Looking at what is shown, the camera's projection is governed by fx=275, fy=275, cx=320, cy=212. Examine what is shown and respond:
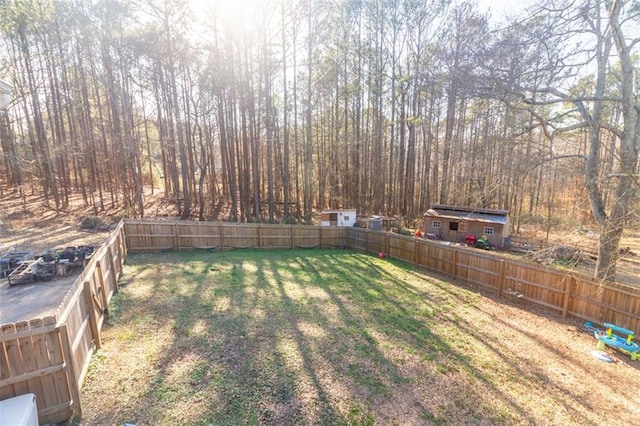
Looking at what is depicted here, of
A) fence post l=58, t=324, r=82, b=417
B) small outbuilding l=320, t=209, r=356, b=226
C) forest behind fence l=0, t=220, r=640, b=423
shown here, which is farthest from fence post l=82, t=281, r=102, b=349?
small outbuilding l=320, t=209, r=356, b=226

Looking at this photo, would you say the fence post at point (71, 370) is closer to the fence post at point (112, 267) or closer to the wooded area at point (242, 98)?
the fence post at point (112, 267)

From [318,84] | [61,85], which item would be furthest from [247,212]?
[61,85]

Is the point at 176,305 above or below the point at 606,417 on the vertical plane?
above

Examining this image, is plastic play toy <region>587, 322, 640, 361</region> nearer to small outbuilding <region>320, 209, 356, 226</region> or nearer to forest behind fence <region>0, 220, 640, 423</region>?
forest behind fence <region>0, 220, 640, 423</region>

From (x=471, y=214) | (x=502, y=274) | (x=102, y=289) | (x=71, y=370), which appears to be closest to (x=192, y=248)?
(x=102, y=289)

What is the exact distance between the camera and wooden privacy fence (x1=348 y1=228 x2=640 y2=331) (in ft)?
20.6

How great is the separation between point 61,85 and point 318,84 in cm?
1528

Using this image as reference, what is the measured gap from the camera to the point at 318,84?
62.2 feet

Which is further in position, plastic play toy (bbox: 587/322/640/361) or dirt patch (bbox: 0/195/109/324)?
dirt patch (bbox: 0/195/109/324)

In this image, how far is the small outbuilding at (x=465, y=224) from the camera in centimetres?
1585

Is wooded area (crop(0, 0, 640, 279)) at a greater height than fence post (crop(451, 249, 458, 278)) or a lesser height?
greater

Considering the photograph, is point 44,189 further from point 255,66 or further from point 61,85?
point 255,66

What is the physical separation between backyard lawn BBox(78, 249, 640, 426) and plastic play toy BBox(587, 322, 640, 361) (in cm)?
20

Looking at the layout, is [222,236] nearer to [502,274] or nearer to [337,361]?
[337,361]
